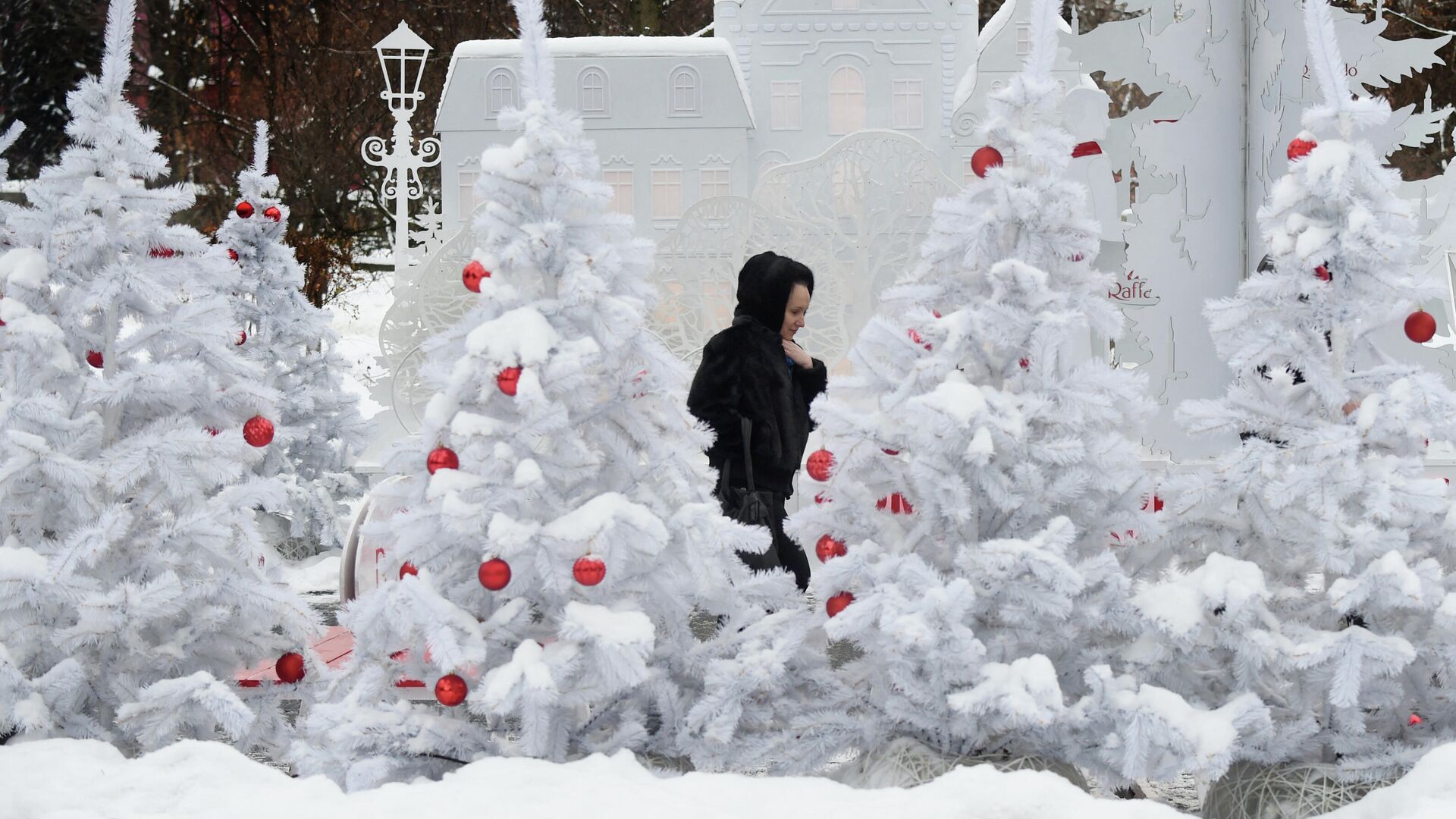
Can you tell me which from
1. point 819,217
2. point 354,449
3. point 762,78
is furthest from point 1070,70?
point 354,449

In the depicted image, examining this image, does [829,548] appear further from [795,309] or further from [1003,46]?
[1003,46]

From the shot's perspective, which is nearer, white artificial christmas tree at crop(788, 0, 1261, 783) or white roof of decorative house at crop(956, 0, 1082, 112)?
white artificial christmas tree at crop(788, 0, 1261, 783)

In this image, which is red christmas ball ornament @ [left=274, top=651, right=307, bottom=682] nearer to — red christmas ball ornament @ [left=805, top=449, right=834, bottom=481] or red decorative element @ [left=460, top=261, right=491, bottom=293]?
→ red decorative element @ [left=460, top=261, right=491, bottom=293]

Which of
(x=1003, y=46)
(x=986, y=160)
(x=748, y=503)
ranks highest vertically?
(x=1003, y=46)

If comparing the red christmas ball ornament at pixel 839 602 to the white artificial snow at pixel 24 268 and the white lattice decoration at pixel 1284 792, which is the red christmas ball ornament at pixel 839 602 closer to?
the white lattice decoration at pixel 1284 792

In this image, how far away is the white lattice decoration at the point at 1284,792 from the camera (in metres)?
3.83

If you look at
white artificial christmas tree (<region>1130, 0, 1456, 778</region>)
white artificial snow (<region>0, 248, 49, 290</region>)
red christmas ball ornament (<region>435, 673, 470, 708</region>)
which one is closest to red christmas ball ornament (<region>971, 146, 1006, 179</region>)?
white artificial christmas tree (<region>1130, 0, 1456, 778</region>)

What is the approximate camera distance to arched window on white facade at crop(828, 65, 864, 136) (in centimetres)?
1346

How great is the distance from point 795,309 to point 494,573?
2.20 meters

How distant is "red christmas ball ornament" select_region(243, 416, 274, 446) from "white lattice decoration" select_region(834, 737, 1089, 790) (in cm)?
225

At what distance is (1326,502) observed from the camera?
12.8 ft

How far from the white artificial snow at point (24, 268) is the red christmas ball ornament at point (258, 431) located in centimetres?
80

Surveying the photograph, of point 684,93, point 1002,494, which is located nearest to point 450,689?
point 1002,494

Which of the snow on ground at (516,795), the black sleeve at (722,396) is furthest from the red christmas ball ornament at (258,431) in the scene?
the black sleeve at (722,396)
